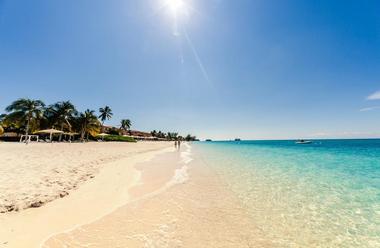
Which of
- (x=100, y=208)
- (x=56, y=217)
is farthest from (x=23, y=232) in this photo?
(x=100, y=208)

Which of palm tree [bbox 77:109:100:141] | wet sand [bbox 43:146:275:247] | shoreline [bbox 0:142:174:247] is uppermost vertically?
palm tree [bbox 77:109:100:141]

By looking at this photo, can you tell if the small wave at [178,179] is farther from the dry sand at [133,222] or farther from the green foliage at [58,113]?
the green foliage at [58,113]

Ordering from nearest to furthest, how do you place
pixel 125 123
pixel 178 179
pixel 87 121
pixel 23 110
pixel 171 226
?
pixel 171 226 < pixel 178 179 < pixel 23 110 < pixel 87 121 < pixel 125 123

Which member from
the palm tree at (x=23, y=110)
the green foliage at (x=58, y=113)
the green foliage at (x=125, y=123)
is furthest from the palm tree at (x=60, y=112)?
the green foliage at (x=125, y=123)

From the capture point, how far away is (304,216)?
19.1 ft

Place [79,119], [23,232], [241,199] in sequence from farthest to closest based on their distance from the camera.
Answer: [79,119] < [241,199] < [23,232]

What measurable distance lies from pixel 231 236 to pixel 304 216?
2710 mm

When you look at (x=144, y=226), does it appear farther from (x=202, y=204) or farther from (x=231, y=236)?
(x=202, y=204)

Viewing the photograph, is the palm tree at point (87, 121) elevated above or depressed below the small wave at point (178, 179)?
above

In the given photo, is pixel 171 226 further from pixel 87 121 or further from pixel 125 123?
pixel 125 123

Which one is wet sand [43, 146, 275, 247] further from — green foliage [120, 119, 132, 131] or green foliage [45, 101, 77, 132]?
green foliage [120, 119, 132, 131]

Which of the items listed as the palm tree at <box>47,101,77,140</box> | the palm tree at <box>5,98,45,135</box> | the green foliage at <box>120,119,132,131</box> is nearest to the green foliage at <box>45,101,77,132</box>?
the palm tree at <box>47,101,77,140</box>

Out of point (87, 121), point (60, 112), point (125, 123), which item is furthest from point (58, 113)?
point (125, 123)

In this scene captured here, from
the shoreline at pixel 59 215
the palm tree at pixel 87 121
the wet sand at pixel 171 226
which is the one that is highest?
the palm tree at pixel 87 121
